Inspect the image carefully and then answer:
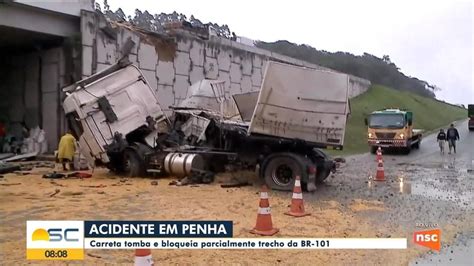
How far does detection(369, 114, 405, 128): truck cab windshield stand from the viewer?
80.3 feet

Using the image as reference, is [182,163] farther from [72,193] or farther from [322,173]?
[322,173]

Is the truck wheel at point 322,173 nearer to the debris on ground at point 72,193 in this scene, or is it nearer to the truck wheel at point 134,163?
the truck wheel at point 134,163

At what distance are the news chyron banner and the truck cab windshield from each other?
19.0 meters

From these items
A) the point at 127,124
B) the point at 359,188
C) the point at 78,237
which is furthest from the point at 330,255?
the point at 127,124

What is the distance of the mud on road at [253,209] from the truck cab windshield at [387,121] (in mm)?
10532

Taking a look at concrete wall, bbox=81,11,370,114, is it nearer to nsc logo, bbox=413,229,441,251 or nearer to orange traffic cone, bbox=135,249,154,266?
nsc logo, bbox=413,229,441,251

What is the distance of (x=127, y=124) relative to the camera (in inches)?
512

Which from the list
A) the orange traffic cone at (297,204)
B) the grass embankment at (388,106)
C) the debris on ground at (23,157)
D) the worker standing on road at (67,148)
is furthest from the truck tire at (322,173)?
→ the grass embankment at (388,106)

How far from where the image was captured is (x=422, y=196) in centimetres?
1054

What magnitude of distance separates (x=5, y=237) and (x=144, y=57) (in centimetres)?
1571

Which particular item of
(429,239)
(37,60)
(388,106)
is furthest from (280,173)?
(388,106)

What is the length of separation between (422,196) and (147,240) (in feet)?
23.6

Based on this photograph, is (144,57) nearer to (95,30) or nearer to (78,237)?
(95,30)

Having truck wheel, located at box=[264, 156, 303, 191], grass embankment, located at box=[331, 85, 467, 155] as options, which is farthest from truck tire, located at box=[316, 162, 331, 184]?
grass embankment, located at box=[331, 85, 467, 155]
